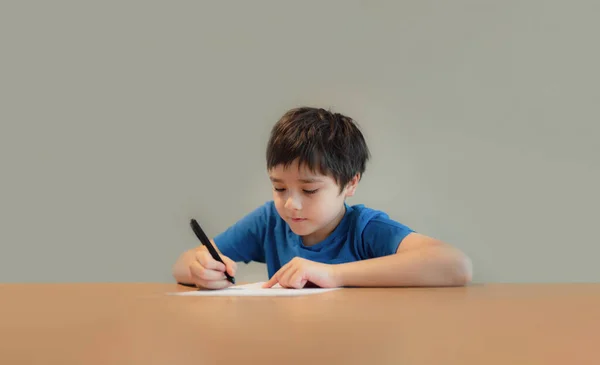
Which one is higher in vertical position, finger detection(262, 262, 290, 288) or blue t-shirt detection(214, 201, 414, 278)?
blue t-shirt detection(214, 201, 414, 278)

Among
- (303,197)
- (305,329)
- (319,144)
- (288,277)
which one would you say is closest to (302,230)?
(303,197)

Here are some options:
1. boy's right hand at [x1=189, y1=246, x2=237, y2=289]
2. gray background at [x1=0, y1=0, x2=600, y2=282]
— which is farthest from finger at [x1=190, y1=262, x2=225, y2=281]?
gray background at [x1=0, y1=0, x2=600, y2=282]

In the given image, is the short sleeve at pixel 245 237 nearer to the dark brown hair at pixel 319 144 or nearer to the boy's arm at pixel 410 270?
the dark brown hair at pixel 319 144

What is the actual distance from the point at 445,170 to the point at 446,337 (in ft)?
5.16

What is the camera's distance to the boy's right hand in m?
1.06

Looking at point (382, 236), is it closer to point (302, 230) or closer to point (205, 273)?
point (302, 230)

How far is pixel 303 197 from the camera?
127 cm

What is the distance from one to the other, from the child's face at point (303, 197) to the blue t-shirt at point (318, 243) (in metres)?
0.09

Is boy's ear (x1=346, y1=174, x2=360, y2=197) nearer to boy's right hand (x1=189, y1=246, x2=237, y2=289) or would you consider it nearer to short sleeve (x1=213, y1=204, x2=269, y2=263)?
short sleeve (x1=213, y1=204, x2=269, y2=263)

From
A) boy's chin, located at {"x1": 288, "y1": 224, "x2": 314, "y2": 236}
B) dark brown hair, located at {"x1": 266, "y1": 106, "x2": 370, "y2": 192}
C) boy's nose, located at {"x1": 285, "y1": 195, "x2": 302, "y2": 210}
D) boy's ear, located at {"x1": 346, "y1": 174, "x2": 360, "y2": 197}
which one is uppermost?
dark brown hair, located at {"x1": 266, "y1": 106, "x2": 370, "y2": 192}

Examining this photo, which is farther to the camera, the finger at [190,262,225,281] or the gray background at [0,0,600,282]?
the gray background at [0,0,600,282]

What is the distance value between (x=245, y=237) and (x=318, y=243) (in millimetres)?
215

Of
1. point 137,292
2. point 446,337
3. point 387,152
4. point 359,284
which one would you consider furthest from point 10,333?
point 387,152

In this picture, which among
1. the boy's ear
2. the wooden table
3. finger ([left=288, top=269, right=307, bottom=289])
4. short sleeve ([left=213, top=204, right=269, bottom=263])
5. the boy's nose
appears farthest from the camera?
short sleeve ([left=213, top=204, right=269, bottom=263])
